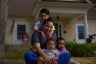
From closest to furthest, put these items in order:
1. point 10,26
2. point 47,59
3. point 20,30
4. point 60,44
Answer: point 47,59 < point 60,44 < point 10,26 < point 20,30

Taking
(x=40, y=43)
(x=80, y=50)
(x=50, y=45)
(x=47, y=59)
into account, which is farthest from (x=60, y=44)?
(x=80, y=50)

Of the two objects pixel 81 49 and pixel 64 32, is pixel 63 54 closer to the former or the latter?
pixel 81 49

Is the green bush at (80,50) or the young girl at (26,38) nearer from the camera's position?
the green bush at (80,50)

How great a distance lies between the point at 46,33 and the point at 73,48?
Result: 974 cm

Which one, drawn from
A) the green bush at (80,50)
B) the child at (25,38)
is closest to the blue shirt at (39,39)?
the green bush at (80,50)

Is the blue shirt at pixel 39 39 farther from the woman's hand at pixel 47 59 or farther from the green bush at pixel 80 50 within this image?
the green bush at pixel 80 50

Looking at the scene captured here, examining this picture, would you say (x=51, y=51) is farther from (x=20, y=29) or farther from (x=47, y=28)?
(x=20, y=29)

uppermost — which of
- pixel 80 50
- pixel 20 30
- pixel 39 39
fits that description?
pixel 20 30

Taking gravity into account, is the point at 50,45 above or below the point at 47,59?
above

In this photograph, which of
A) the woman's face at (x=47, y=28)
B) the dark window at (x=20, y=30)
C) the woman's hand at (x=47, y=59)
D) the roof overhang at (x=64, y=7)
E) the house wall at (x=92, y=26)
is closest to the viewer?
the woman's hand at (x=47, y=59)

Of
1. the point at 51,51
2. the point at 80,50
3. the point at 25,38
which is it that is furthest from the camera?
the point at 25,38

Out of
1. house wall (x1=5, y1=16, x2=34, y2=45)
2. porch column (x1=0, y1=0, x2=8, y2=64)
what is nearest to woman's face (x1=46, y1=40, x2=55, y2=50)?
porch column (x1=0, y1=0, x2=8, y2=64)

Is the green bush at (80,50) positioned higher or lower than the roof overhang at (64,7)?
lower

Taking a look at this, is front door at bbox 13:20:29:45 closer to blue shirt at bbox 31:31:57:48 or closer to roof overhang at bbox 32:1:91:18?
roof overhang at bbox 32:1:91:18
